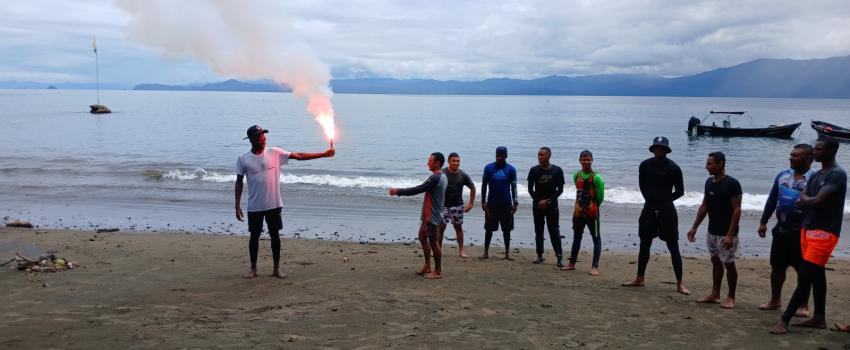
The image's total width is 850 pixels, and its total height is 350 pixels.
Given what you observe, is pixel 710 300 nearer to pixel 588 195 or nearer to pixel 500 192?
pixel 588 195

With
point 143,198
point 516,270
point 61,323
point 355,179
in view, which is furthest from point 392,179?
point 61,323

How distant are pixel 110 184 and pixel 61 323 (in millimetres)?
17653

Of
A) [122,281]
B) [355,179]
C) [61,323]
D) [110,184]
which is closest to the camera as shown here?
[61,323]

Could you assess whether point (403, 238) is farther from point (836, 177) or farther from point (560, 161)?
point (560, 161)

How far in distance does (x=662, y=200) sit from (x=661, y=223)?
29cm

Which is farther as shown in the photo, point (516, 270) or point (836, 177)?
point (516, 270)

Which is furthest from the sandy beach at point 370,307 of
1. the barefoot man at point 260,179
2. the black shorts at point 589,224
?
the barefoot man at point 260,179

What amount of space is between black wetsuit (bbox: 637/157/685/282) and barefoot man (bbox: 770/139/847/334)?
1755 millimetres

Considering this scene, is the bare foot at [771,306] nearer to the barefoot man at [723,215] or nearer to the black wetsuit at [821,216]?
the barefoot man at [723,215]

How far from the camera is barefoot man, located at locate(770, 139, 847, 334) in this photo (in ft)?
18.2

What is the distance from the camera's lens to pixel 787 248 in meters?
6.34

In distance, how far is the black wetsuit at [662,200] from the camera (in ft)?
24.7

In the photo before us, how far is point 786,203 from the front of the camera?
6238mm

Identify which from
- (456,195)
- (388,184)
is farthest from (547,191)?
(388,184)
